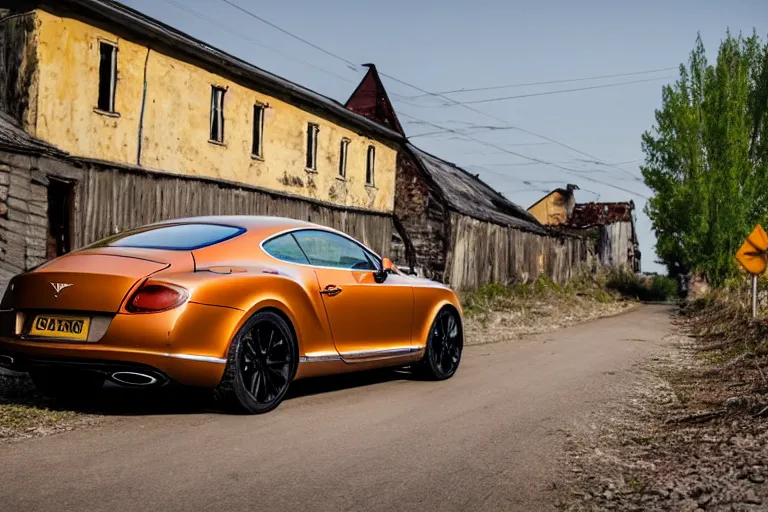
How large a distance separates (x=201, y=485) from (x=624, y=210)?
213 feet

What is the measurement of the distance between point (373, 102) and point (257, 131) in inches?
606

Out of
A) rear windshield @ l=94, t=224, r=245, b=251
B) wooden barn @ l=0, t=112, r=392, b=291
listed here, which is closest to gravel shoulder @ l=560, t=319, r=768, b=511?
rear windshield @ l=94, t=224, r=245, b=251

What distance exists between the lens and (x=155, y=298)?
18.6 ft

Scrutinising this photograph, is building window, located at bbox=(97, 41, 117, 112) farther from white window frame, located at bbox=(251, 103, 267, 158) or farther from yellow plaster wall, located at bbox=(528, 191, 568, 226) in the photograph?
yellow plaster wall, located at bbox=(528, 191, 568, 226)

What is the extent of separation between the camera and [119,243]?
655 cm

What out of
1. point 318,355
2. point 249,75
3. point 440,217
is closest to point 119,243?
point 318,355

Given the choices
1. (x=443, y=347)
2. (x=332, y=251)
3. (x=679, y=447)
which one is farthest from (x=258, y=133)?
(x=679, y=447)

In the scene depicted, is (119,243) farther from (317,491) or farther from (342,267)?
(317,491)

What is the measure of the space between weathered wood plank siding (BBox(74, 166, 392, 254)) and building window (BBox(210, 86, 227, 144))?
1214 millimetres

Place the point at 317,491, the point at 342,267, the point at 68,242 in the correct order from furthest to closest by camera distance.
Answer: the point at 68,242 < the point at 342,267 < the point at 317,491

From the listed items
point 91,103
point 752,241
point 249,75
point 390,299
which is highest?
point 249,75

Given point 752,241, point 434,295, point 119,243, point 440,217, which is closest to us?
point 119,243

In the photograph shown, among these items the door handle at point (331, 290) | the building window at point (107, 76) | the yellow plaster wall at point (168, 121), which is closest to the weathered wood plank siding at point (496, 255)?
the yellow plaster wall at point (168, 121)

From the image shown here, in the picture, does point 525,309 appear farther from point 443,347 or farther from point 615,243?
point 615,243
